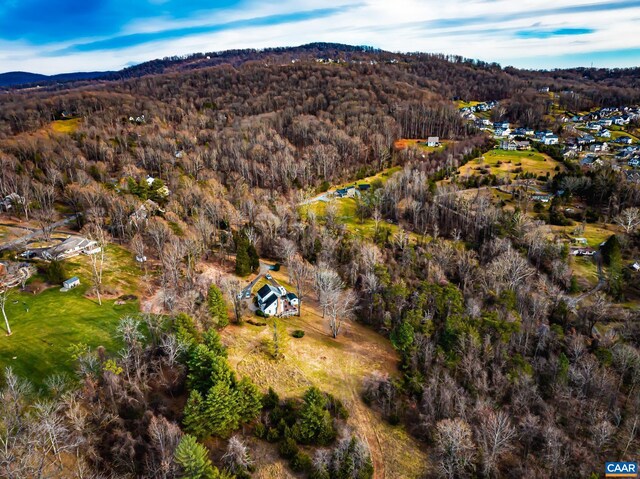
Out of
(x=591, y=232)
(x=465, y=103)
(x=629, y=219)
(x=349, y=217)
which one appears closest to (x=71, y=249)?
(x=349, y=217)

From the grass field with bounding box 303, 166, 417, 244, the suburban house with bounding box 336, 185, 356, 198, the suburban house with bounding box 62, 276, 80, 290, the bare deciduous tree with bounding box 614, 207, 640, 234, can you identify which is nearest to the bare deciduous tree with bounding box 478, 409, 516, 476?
the grass field with bounding box 303, 166, 417, 244

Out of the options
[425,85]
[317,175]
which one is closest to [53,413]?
[317,175]

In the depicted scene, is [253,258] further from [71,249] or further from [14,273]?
[14,273]

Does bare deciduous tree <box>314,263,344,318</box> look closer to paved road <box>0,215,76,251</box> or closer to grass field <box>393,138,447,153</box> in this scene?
paved road <box>0,215,76,251</box>

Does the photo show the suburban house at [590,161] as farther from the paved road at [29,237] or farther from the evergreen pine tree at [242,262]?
the paved road at [29,237]

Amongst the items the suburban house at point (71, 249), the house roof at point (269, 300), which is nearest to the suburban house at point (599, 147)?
the house roof at point (269, 300)
